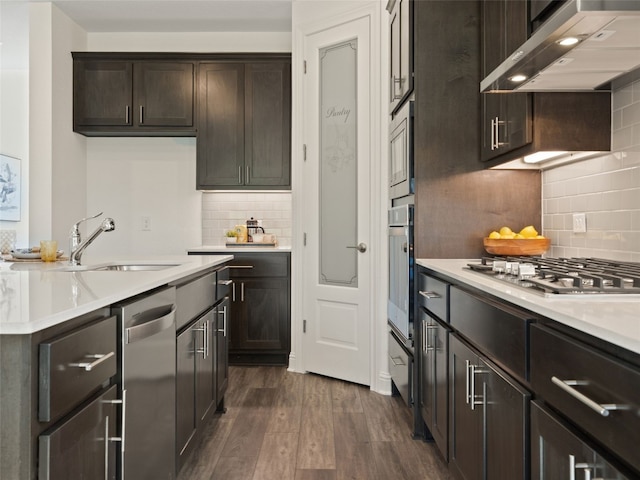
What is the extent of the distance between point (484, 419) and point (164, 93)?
3749 mm

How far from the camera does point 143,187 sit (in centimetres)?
459

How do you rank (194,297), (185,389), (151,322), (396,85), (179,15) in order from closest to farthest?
1. (151,322)
2. (185,389)
3. (194,297)
4. (396,85)
5. (179,15)

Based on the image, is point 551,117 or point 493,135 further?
point 493,135

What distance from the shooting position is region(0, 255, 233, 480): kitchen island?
0.89 meters

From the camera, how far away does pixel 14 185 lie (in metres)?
5.04

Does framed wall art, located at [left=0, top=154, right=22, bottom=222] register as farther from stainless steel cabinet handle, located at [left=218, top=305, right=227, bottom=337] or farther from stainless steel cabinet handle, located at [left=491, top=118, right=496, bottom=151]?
stainless steel cabinet handle, located at [left=491, top=118, right=496, bottom=151]

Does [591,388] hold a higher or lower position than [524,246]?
lower

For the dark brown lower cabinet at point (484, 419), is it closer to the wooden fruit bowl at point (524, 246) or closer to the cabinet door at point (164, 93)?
the wooden fruit bowl at point (524, 246)

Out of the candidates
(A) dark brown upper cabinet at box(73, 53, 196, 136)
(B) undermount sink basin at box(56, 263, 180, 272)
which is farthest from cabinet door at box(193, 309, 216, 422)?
(A) dark brown upper cabinet at box(73, 53, 196, 136)

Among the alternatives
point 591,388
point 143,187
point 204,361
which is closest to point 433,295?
point 204,361

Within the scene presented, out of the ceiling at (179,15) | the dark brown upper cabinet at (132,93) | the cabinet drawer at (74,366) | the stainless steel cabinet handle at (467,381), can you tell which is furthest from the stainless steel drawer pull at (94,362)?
the ceiling at (179,15)

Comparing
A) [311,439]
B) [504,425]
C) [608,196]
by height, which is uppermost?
[608,196]

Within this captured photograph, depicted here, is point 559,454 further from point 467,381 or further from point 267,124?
point 267,124

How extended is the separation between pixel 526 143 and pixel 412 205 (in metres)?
0.70
